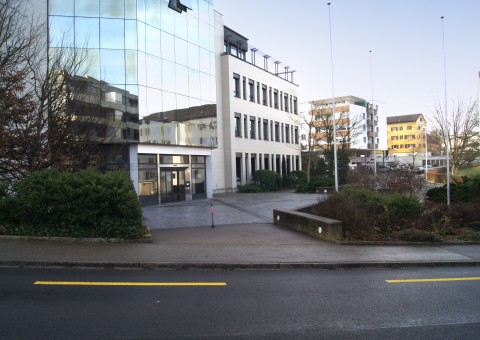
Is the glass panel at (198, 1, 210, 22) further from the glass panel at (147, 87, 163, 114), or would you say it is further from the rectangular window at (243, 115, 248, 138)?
the rectangular window at (243, 115, 248, 138)

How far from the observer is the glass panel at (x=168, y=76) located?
28966 millimetres

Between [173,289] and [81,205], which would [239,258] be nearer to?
[173,289]

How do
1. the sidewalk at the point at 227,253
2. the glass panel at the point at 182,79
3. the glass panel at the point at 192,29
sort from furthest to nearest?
the glass panel at the point at 192,29 < the glass panel at the point at 182,79 < the sidewalk at the point at 227,253

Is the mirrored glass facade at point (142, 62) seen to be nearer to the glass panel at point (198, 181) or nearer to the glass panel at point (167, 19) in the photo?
the glass panel at point (167, 19)

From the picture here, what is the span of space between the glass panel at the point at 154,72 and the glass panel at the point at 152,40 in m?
0.44

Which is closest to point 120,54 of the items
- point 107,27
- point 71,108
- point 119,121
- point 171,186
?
point 107,27

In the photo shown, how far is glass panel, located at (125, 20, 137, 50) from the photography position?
87.1 feet

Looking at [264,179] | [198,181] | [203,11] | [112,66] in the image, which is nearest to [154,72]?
[112,66]

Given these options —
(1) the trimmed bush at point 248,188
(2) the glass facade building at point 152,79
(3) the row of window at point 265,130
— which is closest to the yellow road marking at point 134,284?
(2) the glass facade building at point 152,79

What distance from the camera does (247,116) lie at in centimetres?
4394

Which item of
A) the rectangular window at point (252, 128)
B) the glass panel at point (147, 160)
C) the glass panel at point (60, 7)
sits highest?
the glass panel at point (60, 7)

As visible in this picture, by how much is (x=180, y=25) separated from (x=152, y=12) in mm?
3204

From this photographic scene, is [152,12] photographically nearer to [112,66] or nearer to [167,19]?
[167,19]

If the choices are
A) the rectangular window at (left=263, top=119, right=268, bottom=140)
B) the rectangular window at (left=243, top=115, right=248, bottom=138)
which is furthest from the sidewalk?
the rectangular window at (left=263, top=119, right=268, bottom=140)
